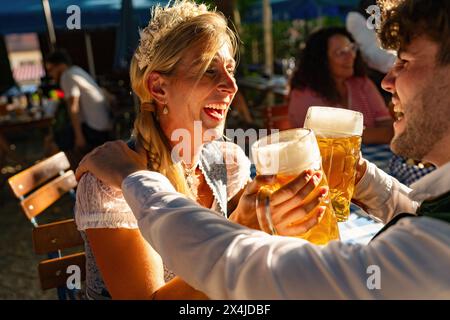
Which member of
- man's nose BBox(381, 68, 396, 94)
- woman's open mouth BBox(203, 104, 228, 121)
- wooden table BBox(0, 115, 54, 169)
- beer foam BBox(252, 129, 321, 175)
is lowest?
wooden table BBox(0, 115, 54, 169)

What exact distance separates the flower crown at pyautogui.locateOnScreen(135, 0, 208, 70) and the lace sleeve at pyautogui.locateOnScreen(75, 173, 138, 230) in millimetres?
462

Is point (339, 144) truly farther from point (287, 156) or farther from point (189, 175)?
point (189, 175)

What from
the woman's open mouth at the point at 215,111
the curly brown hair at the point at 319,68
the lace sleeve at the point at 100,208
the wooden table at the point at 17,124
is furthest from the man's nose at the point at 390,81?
the wooden table at the point at 17,124

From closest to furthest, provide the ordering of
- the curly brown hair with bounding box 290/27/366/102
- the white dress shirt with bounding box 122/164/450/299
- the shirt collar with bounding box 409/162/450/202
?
the white dress shirt with bounding box 122/164/450/299, the shirt collar with bounding box 409/162/450/202, the curly brown hair with bounding box 290/27/366/102

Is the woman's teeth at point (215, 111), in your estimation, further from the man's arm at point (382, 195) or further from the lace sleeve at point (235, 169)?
the man's arm at point (382, 195)

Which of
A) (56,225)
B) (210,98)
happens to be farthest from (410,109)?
(56,225)

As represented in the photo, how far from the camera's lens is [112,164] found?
1.22m

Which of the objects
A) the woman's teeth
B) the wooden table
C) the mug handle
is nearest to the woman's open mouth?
the woman's teeth

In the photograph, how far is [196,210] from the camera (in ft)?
2.76

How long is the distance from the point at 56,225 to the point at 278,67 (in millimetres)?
9819

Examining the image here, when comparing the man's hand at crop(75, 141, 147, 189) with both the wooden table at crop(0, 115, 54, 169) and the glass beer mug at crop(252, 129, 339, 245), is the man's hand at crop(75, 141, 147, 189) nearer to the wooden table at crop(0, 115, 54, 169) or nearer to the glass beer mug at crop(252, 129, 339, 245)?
the glass beer mug at crop(252, 129, 339, 245)

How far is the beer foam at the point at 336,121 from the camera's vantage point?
116 centimetres

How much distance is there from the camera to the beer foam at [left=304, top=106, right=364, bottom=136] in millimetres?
1164
